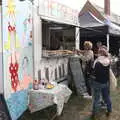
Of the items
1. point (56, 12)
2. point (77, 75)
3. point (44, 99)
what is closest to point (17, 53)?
point (44, 99)

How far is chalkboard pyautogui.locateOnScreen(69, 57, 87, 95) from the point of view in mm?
10953

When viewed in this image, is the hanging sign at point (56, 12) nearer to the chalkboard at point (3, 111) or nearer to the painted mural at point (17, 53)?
the painted mural at point (17, 53)

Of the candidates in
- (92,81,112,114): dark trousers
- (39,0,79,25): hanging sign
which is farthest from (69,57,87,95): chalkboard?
(92,81,112,114): dark trousers

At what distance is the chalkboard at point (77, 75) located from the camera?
11.0 m

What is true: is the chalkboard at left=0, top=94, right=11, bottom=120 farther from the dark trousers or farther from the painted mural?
the dark trousers

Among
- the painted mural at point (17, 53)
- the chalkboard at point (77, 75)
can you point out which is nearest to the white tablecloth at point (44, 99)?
the painted mural at point (17, 53)

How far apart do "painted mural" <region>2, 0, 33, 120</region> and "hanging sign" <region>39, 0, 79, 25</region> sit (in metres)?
0.92

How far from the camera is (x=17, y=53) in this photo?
712 centimetres

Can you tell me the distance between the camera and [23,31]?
758cm

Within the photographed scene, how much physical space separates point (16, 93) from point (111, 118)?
2.86 m

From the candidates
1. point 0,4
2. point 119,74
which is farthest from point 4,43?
point 119,74

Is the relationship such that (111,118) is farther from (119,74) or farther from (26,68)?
(119,74)

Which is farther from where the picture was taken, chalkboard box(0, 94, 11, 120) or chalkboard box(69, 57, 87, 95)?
chalkboard box(69, 57, 87, 95)

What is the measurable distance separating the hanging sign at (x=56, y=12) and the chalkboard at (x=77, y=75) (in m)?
1.17
